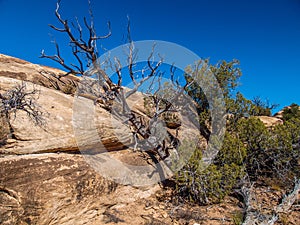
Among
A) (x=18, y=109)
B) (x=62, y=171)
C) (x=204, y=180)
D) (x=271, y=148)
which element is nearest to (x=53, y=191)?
(x=62, y=171)

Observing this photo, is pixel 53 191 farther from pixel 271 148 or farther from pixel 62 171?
pixel 271 148

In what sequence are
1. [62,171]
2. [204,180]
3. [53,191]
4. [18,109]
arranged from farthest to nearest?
[18,109] → [204,180] → [62,171] → [53,191]

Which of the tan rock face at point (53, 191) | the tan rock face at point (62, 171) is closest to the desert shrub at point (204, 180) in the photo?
the tan rock face at point (62, 171)

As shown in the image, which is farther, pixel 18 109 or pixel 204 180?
pixel 18 109

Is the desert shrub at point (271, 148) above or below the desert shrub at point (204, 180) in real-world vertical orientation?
above

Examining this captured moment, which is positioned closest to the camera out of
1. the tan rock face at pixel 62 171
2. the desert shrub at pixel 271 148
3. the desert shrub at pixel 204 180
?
the tan rock face at pixel 62 171

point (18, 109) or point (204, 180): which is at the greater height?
point (18, 109)

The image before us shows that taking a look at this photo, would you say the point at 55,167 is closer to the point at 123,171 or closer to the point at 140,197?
the point at 123,171

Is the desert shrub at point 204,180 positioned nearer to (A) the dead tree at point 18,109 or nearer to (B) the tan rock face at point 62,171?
(B) the tan rock face at point 62,171

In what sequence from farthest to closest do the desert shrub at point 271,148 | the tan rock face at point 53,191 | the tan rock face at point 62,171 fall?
the desert shrub at point 271,148
the tan rock face at point 62,171
the tan rock face at point 53,191

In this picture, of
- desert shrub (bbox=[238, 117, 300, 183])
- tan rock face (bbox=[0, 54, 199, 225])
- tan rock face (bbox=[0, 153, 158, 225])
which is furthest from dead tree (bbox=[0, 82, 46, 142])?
desert shrub (bbox=[238, 117, 300, 183])

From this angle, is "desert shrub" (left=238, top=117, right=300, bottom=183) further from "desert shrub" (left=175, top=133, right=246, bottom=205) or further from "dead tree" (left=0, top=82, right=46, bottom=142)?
"dead tree" (left=0, top=82, right=46, bottom=142)

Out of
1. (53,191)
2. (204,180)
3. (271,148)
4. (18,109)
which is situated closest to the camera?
(53,191)

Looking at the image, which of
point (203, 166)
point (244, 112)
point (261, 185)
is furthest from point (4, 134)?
point (244, 112)
